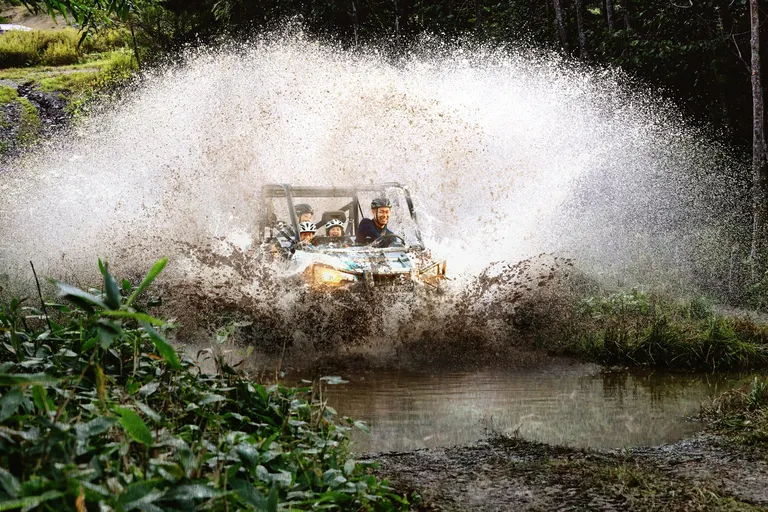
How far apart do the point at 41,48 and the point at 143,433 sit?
38558 millimetres

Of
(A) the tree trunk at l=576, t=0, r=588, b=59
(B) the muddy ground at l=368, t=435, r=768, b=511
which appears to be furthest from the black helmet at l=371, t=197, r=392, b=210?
(A) the tree trunk at l=576, t=0, r=588, b=59

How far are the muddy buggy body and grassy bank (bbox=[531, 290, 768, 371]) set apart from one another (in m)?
1.53

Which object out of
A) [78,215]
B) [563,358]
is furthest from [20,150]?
[563,358]

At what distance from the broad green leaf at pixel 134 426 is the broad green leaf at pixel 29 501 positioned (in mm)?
364

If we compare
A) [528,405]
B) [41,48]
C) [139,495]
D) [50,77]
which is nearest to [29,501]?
Answer: [139,495]

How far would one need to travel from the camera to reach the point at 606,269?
48.0ft

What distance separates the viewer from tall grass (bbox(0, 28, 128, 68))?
3675 cm

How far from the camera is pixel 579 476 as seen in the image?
5.03 metres

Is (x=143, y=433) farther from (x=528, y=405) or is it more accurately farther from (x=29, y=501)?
(x=528, y=405)

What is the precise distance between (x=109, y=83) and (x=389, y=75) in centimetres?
1512

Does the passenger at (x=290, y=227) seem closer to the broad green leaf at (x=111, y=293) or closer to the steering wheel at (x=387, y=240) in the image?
the steering wheel at (x=387, y=240)

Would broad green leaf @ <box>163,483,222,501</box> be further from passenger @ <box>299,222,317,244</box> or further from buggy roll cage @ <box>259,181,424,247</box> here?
buggy roll cage @ <box>259,181,424,247</box>

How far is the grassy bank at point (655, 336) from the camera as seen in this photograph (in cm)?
939

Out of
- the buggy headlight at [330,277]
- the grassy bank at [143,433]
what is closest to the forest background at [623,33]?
the buggy headlight at [330,277]
